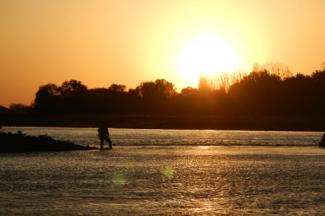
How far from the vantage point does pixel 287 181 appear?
27625 mm

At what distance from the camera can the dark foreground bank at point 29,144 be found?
47.4 meters

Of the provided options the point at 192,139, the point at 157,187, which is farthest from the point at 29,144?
the point at 192,139

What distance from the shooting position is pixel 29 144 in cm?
4881

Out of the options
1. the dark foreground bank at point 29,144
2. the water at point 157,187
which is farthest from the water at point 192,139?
the water at point 157,187

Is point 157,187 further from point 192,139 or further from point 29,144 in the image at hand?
point 192,139

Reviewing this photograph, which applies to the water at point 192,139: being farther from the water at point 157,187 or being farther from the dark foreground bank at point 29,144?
the water at point 157,187

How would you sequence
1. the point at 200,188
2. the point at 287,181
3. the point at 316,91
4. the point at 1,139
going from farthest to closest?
the point at 316,91, the point at 1,139, the point at 287,181, the point at 200,188

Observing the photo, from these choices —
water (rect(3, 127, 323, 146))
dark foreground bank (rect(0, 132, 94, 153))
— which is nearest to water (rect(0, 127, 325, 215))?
dark foreground bank (rect(0, 132, 94, 153))

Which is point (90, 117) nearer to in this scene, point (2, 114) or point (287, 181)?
point (2, 114)

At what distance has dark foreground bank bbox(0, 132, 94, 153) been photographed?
47.4 m

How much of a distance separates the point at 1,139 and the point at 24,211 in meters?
30.3

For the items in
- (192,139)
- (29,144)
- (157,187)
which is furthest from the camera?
(192,139)

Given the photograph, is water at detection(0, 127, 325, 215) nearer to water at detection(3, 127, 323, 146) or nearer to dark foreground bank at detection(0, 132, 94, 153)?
dark foreground bank at detection(0, 132, 94, 153)

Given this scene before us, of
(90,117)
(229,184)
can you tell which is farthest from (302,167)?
(90,117)
